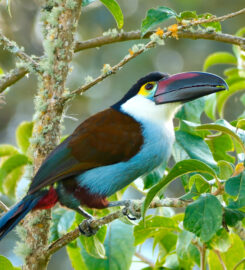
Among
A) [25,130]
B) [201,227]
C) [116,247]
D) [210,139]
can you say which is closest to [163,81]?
[210,139]

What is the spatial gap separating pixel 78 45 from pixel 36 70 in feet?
0.79

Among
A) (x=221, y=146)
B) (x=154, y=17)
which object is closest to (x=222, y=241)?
(x=221, y=146)

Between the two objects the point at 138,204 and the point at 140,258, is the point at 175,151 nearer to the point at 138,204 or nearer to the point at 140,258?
the point at 138,204

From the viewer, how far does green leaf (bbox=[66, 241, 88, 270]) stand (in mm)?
2426

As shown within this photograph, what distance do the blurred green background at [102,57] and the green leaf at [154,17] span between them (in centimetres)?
589

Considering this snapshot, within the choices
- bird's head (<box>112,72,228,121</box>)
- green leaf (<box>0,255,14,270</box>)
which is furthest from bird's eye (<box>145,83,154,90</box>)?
green leaf (<box>0,255,14,270</box>)

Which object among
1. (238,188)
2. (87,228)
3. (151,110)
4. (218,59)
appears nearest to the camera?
(238,188)

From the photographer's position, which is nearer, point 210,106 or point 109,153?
point 109,153

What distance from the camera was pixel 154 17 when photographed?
217 centimetres

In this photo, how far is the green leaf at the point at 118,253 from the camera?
2.22 metres

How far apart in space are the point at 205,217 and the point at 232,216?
0.13 metres

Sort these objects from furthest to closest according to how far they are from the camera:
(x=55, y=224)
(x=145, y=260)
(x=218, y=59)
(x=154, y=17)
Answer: (x=218, y=59) → (x=145, y=260) → (x=55, y=224) → (x=154, y=17)

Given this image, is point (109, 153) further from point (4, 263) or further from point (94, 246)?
point (4, 263)

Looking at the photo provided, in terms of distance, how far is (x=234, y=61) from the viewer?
10.0ft
